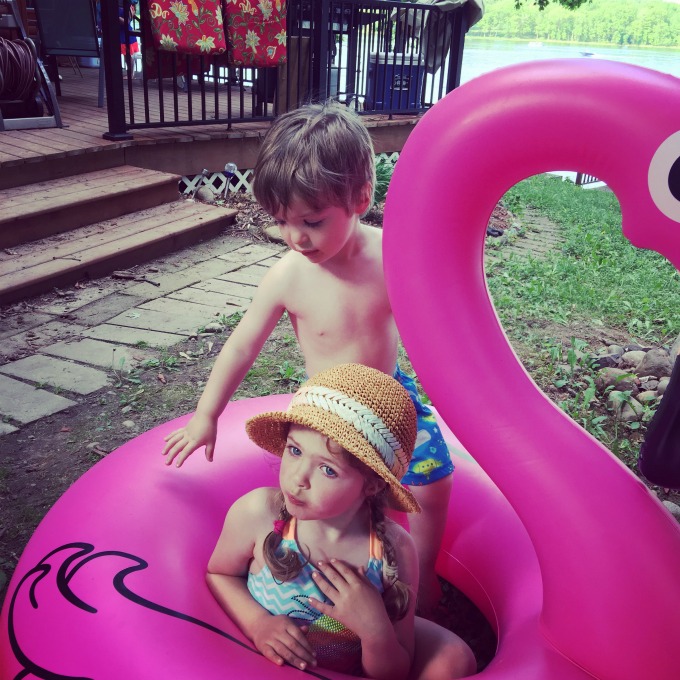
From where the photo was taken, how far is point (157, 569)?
55.9 inches

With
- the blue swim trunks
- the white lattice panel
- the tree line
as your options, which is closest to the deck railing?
the white lattice panel

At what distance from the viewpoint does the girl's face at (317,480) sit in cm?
128

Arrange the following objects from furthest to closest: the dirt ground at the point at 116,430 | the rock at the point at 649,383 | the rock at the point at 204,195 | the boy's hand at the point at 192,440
A: 1. the rock at the point at 204,195
2. the rock at the point at 649,383
3. the dirt ground at the point at 116,430
4. the boy's hand at the point at 192,440

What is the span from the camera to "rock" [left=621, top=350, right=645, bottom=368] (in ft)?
11.8

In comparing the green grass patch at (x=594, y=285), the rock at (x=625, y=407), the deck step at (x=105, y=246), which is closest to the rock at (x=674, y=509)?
the rock at (x=625, y=407)

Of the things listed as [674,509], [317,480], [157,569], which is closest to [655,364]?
[674,509]

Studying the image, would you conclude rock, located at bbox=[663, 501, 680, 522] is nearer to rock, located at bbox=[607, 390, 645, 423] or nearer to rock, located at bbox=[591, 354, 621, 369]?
rock, located at bbox=[607, 390, 645, 423]

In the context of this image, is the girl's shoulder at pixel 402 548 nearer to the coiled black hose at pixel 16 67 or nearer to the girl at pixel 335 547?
the girl at pixel 335 547

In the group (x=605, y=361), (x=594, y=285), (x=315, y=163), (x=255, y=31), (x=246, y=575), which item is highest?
(x=255, y=31)

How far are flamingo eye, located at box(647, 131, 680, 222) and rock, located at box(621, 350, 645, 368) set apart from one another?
2672 millimetres

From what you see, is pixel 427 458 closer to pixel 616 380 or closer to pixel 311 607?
pixel 311 607

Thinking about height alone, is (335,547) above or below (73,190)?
above

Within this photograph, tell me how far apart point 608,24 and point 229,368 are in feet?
111

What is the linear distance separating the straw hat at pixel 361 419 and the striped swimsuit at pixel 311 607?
0.14m
